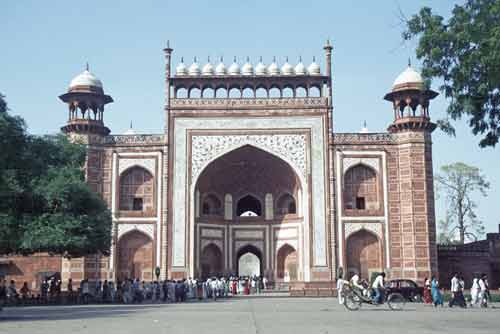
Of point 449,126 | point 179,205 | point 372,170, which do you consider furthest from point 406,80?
point 449,126

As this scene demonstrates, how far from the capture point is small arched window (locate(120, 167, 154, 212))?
30.3 m

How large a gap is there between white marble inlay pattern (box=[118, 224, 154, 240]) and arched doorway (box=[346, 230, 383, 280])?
8897 mm

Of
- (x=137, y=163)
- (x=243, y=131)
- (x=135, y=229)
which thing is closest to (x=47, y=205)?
(x=135, y=229)

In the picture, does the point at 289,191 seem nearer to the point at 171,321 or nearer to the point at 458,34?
the point at 171,321

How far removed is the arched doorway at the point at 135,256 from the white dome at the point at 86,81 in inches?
284

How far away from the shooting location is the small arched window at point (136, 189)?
30.3m

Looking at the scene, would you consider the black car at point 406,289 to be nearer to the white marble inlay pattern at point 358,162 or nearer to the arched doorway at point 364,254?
the arched doorway at point 364,254

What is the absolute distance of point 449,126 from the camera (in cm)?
1127

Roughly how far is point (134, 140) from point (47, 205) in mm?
10417

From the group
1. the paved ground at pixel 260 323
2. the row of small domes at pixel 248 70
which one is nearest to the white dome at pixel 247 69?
the row of small domes at pixel 248 70

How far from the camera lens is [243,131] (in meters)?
30.4

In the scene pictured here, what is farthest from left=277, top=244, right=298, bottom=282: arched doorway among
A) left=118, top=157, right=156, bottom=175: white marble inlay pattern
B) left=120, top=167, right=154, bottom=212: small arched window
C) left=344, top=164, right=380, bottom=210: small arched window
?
left=118, top=157, right=156, bottom=175: white marble inlay pattern

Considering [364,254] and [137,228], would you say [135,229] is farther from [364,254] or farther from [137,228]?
[364,254]

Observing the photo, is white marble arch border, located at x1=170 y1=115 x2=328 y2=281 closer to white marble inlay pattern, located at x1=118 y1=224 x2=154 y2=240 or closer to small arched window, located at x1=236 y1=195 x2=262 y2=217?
white marble inlay pattern, located at x1=118 y1=224 x2=154 y2=240
